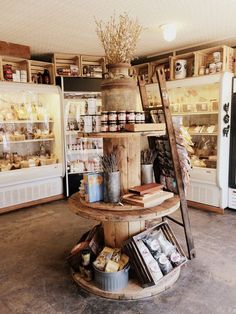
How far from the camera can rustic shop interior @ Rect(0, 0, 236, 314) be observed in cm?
214

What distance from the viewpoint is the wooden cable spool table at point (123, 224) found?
200 cm


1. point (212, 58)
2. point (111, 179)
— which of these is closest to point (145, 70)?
point (212, 58)

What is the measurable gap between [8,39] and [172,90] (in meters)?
2.73

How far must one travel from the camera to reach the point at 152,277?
212cm

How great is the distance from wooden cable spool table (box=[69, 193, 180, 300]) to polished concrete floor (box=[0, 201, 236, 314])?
0.19ft

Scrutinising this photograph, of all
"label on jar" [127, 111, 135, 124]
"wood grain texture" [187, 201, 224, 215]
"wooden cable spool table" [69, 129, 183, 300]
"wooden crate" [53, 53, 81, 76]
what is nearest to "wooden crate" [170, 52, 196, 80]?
"wooden crate" [53, 53, 81, 76]

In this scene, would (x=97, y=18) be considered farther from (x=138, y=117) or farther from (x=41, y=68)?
(x=41, y=68)

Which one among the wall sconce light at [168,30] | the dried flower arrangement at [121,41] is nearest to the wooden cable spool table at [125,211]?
the dried flower arrangement at [121,41]

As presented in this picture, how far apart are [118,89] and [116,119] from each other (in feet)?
0.81

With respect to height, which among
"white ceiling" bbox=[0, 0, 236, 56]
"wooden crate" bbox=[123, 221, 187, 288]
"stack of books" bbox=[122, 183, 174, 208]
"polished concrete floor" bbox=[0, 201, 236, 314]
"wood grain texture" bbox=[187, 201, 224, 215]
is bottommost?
"polished concrete floor" bbox=[0, 201, 236, 314]

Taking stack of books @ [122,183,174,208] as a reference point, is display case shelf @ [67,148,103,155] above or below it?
above

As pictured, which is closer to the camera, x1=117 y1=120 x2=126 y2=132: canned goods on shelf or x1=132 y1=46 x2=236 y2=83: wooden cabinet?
x1=117 y1=120 x2=126 y2=132: canned goods on shelf

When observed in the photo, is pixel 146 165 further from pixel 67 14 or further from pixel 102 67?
pixel 102 67

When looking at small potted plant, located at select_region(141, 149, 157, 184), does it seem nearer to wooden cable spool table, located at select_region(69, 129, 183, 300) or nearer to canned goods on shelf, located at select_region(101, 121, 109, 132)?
wooden cable spool table, located at select_region(69, 129, 183, 300)
